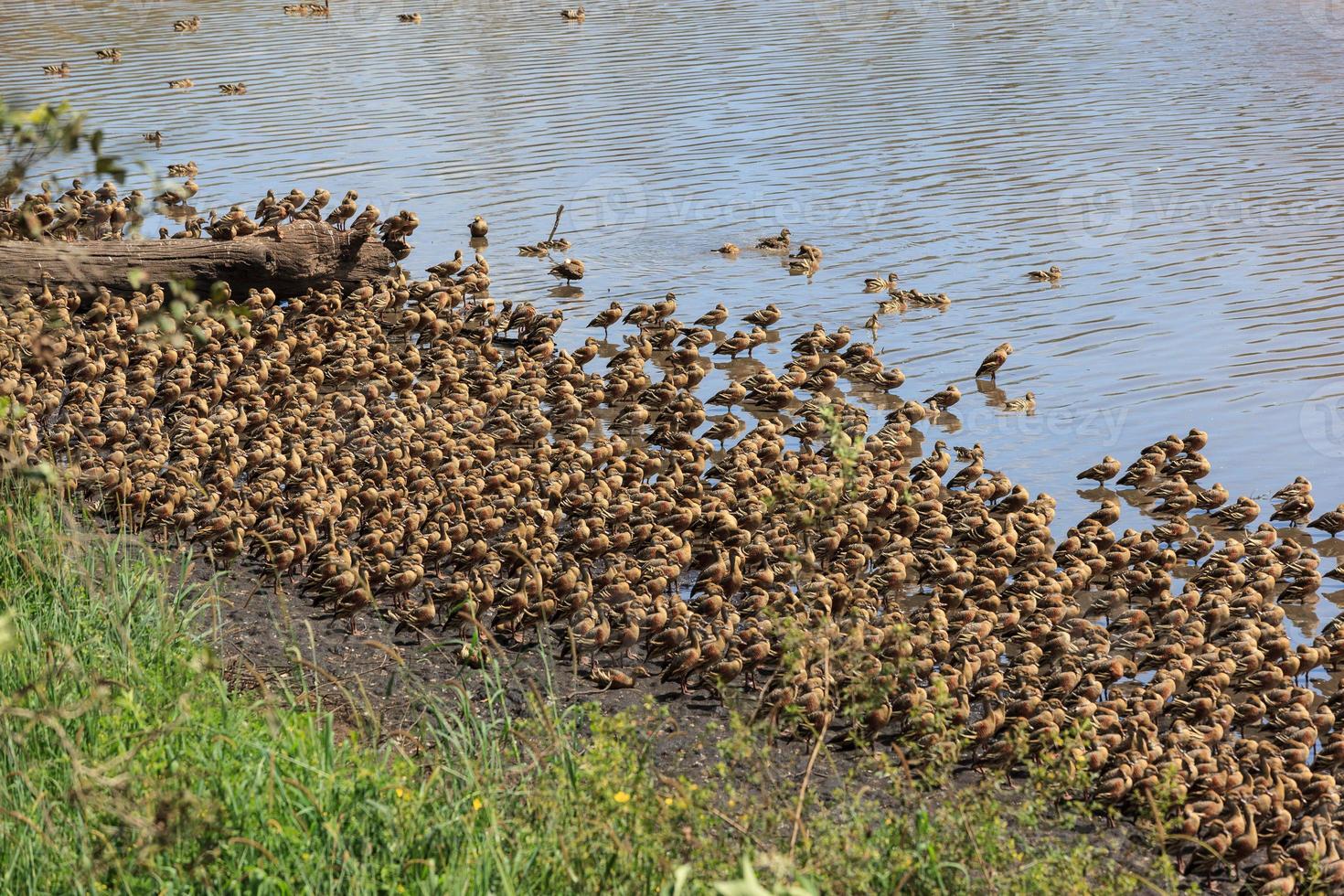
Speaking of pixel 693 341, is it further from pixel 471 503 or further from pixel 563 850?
pixel 563 850

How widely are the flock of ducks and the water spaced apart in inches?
33.5

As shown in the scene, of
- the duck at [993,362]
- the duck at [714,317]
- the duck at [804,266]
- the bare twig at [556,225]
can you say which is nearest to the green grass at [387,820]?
the duck at [993,362]

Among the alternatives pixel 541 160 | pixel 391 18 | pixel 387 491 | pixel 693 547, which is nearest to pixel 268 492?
pixel 387 491

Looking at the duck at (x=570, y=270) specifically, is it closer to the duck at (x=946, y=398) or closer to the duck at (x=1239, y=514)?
the duck at (x=946, y=398)

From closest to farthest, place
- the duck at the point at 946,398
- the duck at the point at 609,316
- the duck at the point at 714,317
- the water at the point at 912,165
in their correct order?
the duck at the point at 946,398 < the water at the point at 912,165 < the duck at the point at 714,317 < the duck at the point at 609,316

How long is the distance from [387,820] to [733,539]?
4.34m

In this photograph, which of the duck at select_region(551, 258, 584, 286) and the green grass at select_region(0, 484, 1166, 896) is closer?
the green grass at select_region(0, 484, 1166, 896)

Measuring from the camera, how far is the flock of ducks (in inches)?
269

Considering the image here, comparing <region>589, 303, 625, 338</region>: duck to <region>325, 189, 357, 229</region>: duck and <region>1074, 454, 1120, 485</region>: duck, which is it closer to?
<region>325, 189, 357, 229</region>: duck

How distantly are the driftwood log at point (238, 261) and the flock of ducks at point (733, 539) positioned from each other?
1.66 ft

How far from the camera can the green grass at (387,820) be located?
433 cm

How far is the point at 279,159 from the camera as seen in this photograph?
64.9 ft

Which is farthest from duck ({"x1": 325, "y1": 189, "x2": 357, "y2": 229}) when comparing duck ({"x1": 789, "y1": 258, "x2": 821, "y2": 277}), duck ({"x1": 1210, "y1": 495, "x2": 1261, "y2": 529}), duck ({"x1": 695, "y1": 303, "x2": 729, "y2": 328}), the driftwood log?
duck ({"x1": 1210, "y1": 495, "x2": 1261, "y2": 529})

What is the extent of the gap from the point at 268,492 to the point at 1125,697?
5.20 metres
